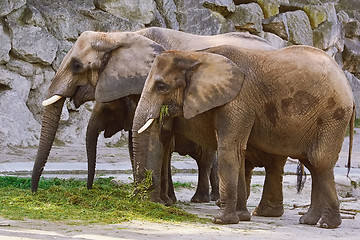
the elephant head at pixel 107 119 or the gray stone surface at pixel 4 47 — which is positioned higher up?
the gray stone surface at pixel 4 47

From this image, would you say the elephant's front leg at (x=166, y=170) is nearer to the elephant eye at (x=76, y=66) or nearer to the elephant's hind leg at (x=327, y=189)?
the elephant eye at (x=76, y=66)

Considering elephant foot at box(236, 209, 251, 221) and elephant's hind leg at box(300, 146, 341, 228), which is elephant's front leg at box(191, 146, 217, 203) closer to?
elephant foot at box(236, 209, 251, 221)

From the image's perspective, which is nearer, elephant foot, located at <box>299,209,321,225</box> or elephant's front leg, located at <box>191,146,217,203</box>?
elephant foot, located at <box>299,209,321,225</box>

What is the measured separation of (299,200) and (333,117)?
12.1 ft

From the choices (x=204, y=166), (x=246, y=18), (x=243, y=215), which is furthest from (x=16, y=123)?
(x=243, y=215)

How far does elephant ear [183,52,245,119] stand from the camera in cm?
758

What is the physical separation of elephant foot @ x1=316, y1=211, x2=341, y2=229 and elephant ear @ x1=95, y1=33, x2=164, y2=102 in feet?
8.77

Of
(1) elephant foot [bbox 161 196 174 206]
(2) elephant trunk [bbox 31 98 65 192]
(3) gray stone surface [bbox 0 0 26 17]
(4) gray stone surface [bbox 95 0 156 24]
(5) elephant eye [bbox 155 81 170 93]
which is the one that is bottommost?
(1) elephant foot [bbox 161 196 174 206]

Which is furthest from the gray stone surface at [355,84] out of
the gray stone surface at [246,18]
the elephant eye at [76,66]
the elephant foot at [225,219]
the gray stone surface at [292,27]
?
the elephant foot at [225,219]

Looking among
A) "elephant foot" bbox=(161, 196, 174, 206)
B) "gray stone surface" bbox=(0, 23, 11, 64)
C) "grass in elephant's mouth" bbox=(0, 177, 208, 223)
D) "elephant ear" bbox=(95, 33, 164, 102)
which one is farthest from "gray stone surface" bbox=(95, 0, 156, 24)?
"elephant foot" bbox=(161, 196, 174, 206)

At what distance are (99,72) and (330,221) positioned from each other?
11.0 feet

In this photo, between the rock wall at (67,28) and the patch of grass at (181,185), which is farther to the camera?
the rock wall at (67,28)

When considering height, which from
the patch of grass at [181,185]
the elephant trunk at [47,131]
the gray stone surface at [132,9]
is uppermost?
the gray stone surface at [132,9]

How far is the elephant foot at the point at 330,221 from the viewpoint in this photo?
7620 mm
